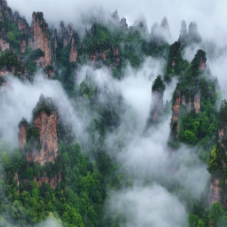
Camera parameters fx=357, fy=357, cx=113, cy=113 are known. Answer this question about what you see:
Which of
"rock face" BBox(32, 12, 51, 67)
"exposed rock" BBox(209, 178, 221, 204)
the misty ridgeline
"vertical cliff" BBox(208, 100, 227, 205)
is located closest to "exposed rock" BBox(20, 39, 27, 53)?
the misty ridgeline

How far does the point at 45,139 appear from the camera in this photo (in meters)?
54.4

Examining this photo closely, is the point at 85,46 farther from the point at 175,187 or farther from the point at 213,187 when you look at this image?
the point at 213,187

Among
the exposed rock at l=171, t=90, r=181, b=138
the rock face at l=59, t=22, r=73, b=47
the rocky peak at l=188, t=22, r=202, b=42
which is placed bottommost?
the exposed rock at l=171, t=90, r=181, b=138

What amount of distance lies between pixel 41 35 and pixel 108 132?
31419 mm

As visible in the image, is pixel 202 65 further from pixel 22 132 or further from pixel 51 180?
pixel 22 132

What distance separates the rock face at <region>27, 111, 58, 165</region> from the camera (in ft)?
174

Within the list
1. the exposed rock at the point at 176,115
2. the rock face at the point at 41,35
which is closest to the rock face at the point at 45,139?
the exposed rock at the point at 176,115

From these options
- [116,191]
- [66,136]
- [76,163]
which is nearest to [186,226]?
[116,191]

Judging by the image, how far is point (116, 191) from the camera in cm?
6156

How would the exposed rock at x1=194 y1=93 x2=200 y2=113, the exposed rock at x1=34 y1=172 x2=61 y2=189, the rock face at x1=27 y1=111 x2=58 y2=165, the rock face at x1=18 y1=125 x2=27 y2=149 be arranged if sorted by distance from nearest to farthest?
the exposed rock at x1=34 y1=172 x2=61 y2=189 → the rock face at x1=18 y1=125 x2=27 y2=149 → the rock face at x1=27 y1=111 x2=58 y2=165 → the exposed rock at x1=194 y1=93 x2=200 y2=113

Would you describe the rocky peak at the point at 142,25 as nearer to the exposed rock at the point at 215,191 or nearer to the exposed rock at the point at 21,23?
the exposed rock at the point at 21,23

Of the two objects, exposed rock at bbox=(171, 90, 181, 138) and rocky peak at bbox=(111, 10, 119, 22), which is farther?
rocky peak at bbox=(111, 10, 119, 22)

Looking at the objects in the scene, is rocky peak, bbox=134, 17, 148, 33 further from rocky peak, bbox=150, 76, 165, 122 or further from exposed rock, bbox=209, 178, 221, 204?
exposed rock, bbox=209, 178, 221, 204

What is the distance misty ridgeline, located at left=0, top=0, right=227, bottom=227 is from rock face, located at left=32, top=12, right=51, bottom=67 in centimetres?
26
